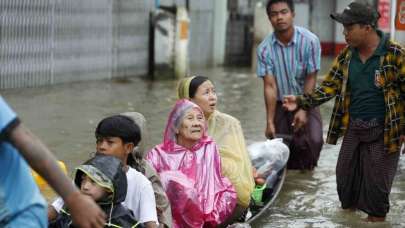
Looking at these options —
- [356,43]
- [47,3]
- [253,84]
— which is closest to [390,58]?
[356,43]

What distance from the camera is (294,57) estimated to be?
779 cm

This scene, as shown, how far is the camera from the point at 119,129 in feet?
15.6

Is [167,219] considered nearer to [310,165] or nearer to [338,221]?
[338,221]

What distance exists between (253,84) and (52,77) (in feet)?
11.5

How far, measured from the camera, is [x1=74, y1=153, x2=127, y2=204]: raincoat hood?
4191 mm

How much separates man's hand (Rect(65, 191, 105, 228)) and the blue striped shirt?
471 centimetres

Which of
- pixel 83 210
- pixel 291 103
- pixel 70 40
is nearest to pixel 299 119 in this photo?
pixel 291 103

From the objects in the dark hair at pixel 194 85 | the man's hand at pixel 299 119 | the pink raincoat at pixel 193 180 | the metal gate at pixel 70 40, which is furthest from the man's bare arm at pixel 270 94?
the metal gate at pixel 70 40

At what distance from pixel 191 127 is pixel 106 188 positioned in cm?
162

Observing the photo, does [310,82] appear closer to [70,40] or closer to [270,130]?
[270,130]

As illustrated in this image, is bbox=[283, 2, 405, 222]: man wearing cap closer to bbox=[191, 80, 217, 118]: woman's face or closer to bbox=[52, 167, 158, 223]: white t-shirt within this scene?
bbox=[191, 80, 217, 118]: woman's face

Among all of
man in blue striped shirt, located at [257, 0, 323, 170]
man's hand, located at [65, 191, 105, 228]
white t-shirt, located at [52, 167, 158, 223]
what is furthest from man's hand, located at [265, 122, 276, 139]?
man's hand, located at [65, 191, 105, 228]

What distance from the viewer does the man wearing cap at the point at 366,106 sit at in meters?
6.19

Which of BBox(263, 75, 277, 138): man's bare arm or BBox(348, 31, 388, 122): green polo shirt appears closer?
BBox(348, 31, 388, 122): green polo shirt
